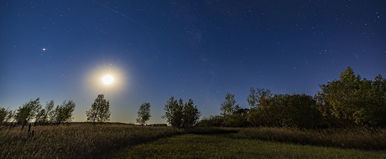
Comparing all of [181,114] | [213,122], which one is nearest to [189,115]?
[181,114]

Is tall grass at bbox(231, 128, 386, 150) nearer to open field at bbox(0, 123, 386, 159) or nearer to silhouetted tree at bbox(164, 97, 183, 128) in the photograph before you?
open field at bbox(0, 123, 386, 159)

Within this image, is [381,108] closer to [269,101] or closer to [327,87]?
[327,87]

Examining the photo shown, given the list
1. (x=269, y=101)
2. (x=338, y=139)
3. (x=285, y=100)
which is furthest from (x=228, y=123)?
(x=338, y=139)

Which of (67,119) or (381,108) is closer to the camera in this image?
(381,108)

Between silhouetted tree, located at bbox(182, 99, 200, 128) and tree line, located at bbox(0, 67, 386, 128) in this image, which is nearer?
tree line, located at bbox(0, 67, 386, 128)

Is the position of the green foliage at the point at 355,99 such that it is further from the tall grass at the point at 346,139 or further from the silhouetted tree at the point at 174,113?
the silhouetted tree at the point at 174,113

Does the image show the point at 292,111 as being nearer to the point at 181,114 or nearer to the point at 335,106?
the point at 335,106

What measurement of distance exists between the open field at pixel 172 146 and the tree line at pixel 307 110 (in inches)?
121

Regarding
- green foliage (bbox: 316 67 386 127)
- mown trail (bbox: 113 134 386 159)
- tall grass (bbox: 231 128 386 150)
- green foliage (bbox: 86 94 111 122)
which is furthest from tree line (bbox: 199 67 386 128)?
green foliage (bbox: 86 94 111 122)

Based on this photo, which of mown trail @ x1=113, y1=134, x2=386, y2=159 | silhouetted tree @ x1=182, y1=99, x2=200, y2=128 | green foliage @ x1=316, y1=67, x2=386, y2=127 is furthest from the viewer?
silhouetted tree @ x1=182, y1=99, x2=200, y2=128

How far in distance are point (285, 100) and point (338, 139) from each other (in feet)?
35.1

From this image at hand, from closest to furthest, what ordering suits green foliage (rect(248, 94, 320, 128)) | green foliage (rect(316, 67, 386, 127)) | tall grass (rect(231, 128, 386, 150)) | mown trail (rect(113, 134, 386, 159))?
mown trail (rect(113, 134, 386, 159)) < tall grass (rect(231, 128, 386, 150)) < green foliage (rect(316, 67, 386, 127)) < green foliage (rect(248, 94, 320, 128))

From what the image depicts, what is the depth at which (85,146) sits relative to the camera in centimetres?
655

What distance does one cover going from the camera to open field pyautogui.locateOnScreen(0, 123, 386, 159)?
6066 millimetres
